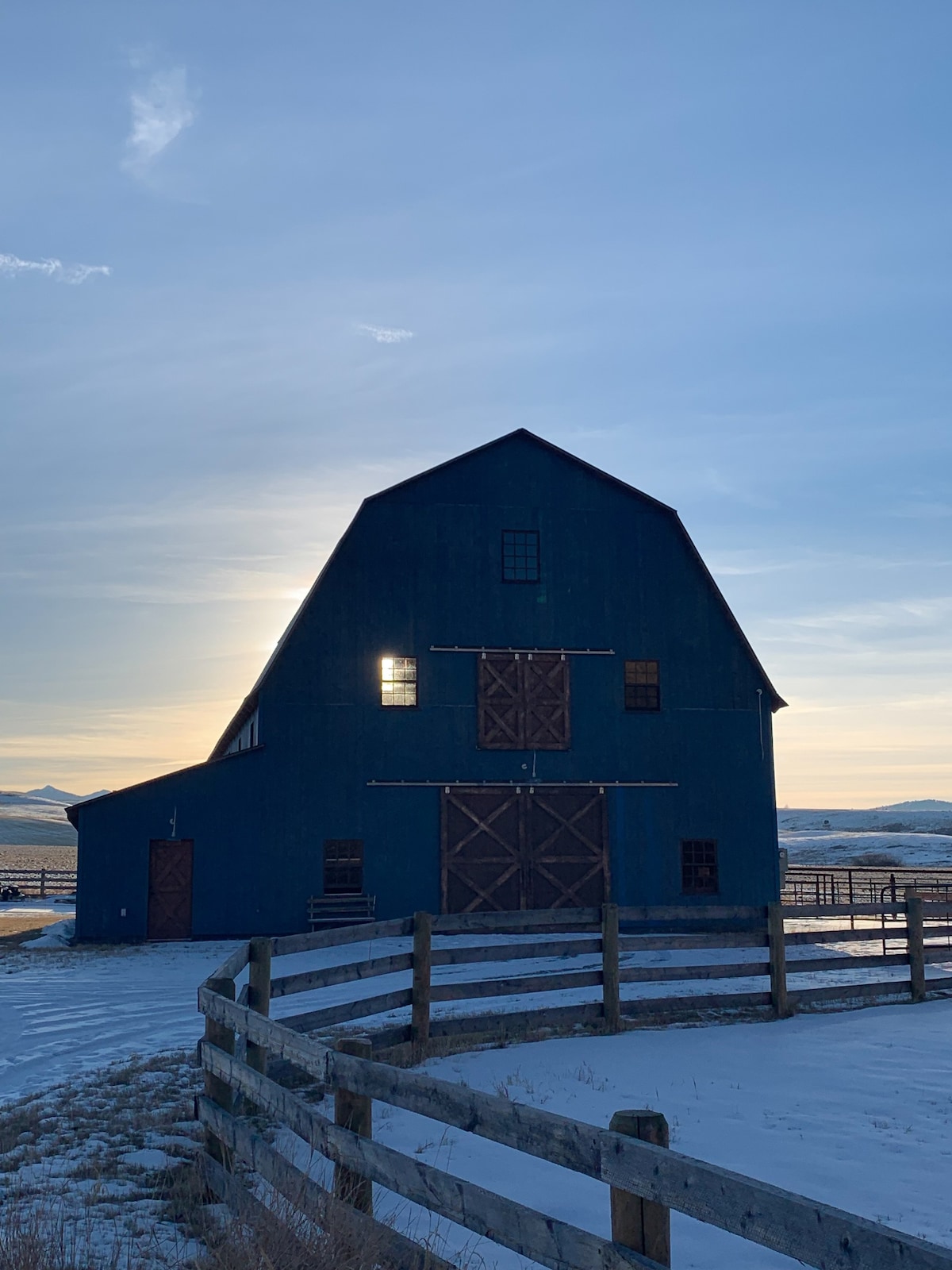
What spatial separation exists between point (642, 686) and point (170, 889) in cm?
1116

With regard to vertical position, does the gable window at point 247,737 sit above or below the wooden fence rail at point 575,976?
above

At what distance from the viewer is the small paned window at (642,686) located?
2520 cm

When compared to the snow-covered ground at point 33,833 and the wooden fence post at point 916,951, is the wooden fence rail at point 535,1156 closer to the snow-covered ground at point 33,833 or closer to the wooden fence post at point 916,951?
the wooden fence post at point 916,951

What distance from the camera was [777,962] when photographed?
42.1ft

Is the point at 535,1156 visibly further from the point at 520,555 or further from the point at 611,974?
the point at 520,555

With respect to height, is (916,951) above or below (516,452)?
below

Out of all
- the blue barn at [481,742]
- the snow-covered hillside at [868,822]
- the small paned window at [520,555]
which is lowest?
the snow-covered hillside at [868,822]

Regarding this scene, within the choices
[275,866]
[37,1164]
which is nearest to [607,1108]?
[37,1164]

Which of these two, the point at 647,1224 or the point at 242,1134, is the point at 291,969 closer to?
the point at 242,1134

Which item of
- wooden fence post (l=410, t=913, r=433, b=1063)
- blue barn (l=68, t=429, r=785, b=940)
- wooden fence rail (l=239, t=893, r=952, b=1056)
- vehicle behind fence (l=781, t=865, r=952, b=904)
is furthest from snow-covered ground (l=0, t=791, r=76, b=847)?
wooden fence post (l=410, t=913, r=433, b=1063)

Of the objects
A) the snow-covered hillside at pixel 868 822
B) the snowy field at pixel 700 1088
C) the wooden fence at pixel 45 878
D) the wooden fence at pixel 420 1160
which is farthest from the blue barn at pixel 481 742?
the snow-covered hillside at pixel 868 822

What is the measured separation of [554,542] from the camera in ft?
82.9

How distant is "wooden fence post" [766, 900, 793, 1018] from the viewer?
12.7 m

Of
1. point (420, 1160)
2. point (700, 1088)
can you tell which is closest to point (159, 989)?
point (700, 1088)
